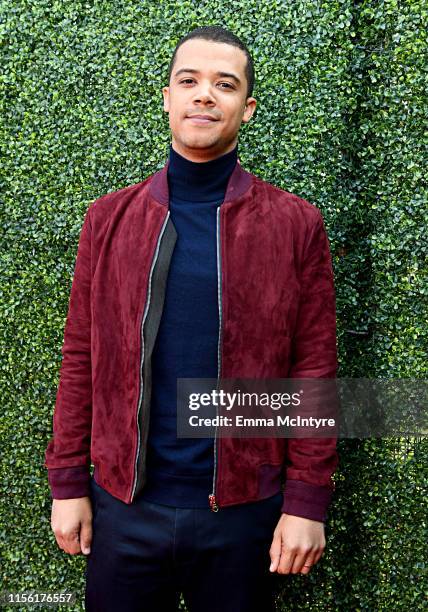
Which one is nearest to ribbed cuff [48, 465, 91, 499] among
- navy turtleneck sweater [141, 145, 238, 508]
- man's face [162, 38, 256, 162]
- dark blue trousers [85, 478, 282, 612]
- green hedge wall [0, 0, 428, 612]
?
dark blue trousers [85, 478, 282, 612]

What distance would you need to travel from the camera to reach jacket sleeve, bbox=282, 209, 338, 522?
1.90 m

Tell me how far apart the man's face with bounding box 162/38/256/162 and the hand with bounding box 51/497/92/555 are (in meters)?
1.09

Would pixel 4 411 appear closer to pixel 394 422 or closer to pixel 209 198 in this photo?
pixel 209 198

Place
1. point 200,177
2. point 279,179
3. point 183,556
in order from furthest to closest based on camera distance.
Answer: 1. point 279,179
2. point 200,177
3. point 183,556

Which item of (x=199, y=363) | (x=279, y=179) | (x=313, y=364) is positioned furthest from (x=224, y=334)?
(x=279, y=179)

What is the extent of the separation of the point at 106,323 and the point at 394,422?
1.14m

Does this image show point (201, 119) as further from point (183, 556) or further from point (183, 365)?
point (183, 556)

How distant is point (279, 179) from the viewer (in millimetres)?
2514

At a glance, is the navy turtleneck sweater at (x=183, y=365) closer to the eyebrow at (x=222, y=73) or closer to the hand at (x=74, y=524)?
the hand at (x=74, y=524)

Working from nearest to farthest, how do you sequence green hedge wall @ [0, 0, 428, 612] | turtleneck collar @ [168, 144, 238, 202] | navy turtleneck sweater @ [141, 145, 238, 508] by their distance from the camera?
navy turtleneck sweater @ [141, 145, 238, 508]
turtleneck collar @ [168, 144, 238, 202]
green hedge wall @ [0, 0, 428, 612]

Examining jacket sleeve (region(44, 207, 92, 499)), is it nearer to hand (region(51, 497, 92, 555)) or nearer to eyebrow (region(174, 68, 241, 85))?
hand (region(51, 497, 92, 555))

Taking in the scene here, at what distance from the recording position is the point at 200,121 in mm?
1885

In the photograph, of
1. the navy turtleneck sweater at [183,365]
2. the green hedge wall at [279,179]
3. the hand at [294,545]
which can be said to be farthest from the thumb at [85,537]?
the green hedge wall at [279,179]

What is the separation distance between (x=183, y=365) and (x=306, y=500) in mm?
513
